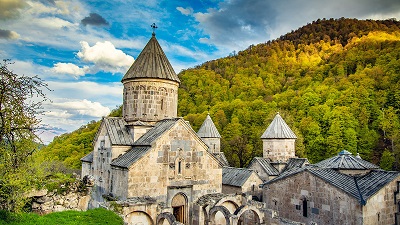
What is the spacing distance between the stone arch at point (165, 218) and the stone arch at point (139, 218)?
363mm

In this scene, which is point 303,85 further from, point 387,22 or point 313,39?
point 387,22

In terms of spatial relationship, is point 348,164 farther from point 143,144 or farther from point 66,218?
point 66,218

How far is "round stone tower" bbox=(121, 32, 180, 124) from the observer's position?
52.5 feet

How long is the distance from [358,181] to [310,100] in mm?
33046

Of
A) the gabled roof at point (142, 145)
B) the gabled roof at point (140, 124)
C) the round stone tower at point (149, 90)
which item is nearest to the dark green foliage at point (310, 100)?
the round stone tower at point (149, 90)

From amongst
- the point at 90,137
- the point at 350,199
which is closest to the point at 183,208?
the point at 350,199

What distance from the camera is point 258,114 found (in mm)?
45219

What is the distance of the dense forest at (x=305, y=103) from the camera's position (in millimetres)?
35219

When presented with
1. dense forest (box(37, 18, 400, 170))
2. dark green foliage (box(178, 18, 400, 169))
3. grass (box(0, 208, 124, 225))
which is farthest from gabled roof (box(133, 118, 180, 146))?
dark green foliage (box(178, 18, 400, 169))

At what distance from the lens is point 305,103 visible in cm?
4481

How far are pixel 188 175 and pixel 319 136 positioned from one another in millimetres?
26542

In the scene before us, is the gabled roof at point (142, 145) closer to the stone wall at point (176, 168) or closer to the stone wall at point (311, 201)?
the stone wall at point (176, 168)

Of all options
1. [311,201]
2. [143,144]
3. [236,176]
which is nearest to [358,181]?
[311,201]

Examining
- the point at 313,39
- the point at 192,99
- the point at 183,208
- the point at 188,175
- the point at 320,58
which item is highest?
the point at 313,39
